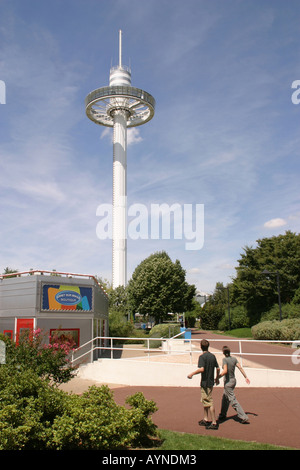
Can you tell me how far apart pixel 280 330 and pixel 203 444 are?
78.2 ft

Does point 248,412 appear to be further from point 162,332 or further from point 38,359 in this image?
point 162,332

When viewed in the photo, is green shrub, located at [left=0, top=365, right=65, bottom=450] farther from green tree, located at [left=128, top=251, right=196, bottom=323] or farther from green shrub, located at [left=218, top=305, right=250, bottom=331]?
green shrub, located at [left=218, top=305, right=250, bottom=331]

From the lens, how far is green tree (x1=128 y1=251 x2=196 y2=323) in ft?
154

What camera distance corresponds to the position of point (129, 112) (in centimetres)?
7162

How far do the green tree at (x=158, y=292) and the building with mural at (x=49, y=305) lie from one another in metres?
28.2

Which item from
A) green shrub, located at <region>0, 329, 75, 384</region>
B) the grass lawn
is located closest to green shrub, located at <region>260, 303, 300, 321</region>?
green shrub, located at <region>0, 329, 75, 384</region>

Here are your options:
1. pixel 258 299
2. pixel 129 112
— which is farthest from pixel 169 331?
pixel 129 112

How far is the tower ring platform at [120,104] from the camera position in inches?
2680

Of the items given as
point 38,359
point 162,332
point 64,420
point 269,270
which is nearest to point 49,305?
point 38,359

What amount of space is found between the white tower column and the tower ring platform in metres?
3.12

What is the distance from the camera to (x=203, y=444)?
662 cm
